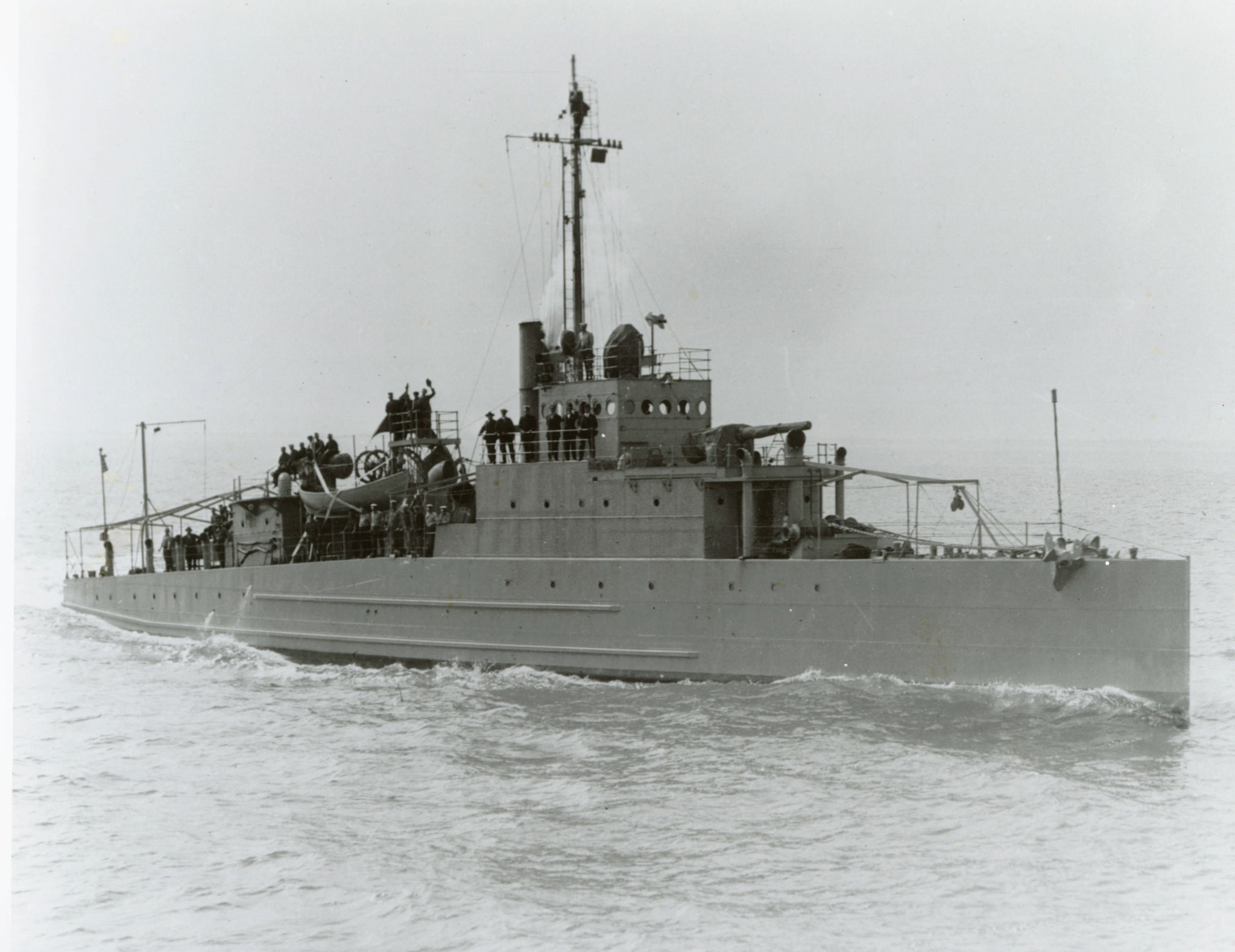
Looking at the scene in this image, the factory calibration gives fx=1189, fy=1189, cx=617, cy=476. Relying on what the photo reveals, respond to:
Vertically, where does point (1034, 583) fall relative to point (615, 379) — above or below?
below

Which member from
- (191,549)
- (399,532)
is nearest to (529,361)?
(399,532)

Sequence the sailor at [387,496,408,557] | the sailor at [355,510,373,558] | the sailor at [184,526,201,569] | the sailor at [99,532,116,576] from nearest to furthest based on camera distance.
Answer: the sailor at [387,496,408,557] < the sailor at [355,510,373,558] < the sailor at [184,526,201,569] < the sailor at [99,532,116,576]

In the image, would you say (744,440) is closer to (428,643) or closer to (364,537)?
(428,643)

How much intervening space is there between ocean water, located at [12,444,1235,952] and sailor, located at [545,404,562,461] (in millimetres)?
4059

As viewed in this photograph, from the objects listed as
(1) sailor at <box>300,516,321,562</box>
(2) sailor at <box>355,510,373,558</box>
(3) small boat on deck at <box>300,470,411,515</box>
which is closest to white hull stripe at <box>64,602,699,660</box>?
(1) sailor at <box>300,516,321,562</box>

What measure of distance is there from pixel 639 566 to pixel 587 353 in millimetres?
4866

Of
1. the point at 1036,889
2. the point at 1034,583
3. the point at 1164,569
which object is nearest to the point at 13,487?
the point at 1036,889

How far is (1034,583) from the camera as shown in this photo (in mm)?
17547

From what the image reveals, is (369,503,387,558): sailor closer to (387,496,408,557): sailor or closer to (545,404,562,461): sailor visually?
(387,496,408,557): sailor

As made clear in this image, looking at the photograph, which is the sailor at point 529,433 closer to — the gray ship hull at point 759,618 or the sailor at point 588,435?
the sailor at point 588,435

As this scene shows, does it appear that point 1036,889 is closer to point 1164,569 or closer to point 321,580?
point 1164,569

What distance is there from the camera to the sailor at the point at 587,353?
2297cm

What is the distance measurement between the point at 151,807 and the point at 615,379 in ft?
36.0

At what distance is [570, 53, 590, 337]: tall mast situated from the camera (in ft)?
77.4
